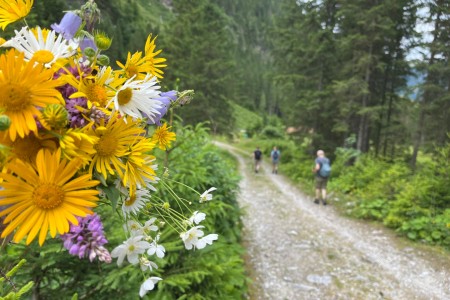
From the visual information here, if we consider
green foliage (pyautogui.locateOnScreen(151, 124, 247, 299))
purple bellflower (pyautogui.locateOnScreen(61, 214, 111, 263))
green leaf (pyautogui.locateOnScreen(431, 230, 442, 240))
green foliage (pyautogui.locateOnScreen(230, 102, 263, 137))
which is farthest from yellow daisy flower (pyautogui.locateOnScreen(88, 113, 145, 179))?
green foliage (pyautogui.locateOnScreen(230, 102, 263, 137))

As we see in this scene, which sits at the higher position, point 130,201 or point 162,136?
point 162,136

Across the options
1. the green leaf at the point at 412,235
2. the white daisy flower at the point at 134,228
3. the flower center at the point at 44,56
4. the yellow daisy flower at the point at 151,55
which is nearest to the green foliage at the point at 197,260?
the white daisy flower at the point at 134,228

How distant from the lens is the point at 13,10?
2.95 ft

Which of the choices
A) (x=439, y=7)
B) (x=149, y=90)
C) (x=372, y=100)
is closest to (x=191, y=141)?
(x=149, y=90)

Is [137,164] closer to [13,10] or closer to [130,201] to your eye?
[130,201]

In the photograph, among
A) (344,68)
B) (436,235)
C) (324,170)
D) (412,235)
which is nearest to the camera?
(436,235)

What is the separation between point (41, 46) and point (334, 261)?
6595 mm

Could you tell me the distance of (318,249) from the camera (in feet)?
22.8

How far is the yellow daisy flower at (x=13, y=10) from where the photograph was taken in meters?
0.89

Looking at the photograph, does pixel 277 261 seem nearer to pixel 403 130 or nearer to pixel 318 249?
pixel 318 249

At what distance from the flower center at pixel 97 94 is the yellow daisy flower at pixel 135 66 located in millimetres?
110

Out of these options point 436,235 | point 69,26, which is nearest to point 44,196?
point 69,26

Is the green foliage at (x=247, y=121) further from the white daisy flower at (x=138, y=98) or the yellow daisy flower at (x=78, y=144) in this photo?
the yellow daisy flower at (x=78, y=144)

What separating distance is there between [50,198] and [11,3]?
1.82 ft
